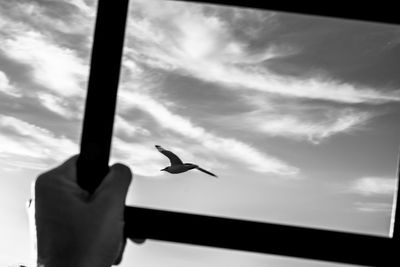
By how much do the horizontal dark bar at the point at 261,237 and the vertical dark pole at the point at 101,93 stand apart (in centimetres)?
15

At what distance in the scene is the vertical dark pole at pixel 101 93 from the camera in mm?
824

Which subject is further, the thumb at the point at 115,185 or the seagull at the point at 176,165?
the seagull at the point at 176,165

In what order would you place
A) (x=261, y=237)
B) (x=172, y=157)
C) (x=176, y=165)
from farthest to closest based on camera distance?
(x=172, y=157)
(x=176, y=165)
(x=261, y=237)

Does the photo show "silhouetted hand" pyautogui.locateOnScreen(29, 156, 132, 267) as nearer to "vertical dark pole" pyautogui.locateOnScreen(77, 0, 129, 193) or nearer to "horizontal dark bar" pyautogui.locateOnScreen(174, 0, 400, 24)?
"vertical dark pole" pyautogui.locateOnScreen(77, 0, 129, 193)

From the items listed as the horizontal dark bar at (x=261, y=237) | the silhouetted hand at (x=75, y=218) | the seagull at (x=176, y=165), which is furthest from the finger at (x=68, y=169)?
the seagull at (x=176, y=165)

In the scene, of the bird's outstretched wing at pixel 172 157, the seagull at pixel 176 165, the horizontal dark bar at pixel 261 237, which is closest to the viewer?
the horizontal dark bar at pixel 261 237

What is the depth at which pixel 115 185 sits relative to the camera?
0.82 metres

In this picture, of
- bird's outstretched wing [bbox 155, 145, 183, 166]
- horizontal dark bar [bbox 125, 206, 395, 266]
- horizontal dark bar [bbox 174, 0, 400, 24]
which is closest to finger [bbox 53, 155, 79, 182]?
horizontal dark bar [bbox 125, 206, 395, 266]

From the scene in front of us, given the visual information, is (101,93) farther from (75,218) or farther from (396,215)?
(396,215)

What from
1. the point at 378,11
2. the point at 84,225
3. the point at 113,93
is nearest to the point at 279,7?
the point at 378,11

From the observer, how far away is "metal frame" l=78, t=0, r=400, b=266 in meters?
0.76

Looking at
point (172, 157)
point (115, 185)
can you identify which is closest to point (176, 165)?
point (172, 157)

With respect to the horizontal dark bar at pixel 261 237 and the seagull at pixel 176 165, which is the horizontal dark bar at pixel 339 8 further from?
the seagull at pixel 176 165

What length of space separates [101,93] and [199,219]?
346 mm
